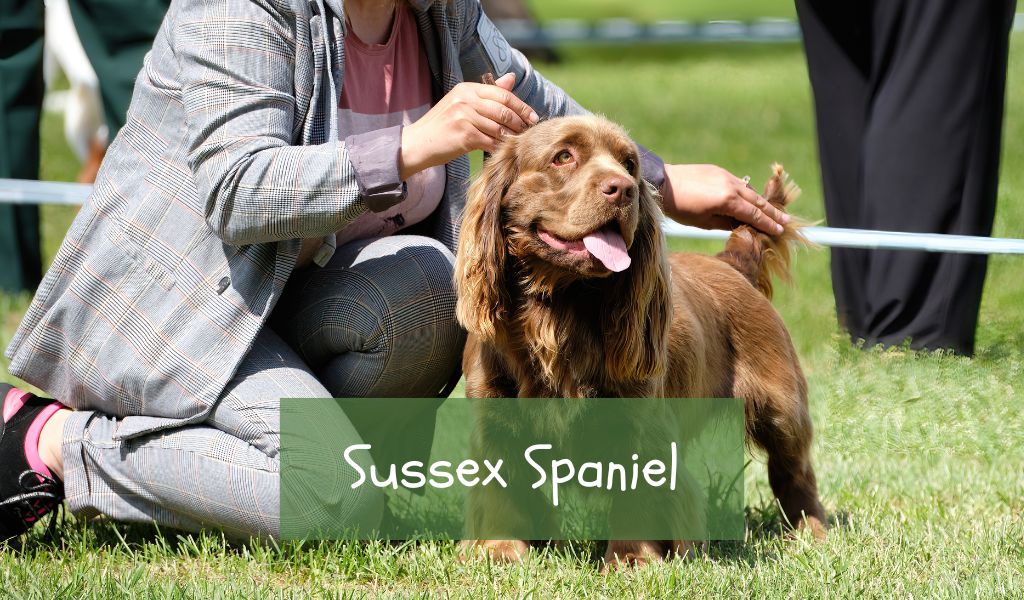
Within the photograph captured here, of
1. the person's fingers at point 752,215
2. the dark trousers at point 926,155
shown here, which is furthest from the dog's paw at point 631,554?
A: the dark trousers at point 926,155

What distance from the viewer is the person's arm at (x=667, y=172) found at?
3203 millimetres

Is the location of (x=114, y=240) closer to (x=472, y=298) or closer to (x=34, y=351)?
(x=34, y=351)

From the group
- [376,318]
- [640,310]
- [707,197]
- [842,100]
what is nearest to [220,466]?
[376,318]

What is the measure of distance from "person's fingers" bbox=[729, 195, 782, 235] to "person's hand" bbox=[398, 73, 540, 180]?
2.63ft

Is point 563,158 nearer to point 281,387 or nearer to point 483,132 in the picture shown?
point 483,132

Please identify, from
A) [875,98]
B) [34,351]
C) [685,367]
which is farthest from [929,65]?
[34,351]

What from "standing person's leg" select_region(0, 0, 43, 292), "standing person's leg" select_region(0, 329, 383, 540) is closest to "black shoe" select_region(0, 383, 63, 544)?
"standing person's leg" select_region(0, 329, 383, 540)

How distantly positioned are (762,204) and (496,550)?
3.81 ft

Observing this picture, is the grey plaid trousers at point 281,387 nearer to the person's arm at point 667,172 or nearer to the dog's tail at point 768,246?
the person's arm at point 667,172

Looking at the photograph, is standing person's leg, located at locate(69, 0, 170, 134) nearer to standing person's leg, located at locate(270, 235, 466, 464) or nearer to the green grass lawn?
standing person's leg, located at locate(270, 235, 466, 464)

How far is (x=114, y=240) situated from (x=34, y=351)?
349 millimetres

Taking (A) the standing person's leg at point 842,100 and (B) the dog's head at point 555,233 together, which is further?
(A) the standing person's leg at point 842,100

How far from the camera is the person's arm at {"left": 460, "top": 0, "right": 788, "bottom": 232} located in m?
3.20

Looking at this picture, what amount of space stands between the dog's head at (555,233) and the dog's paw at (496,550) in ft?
1.58
